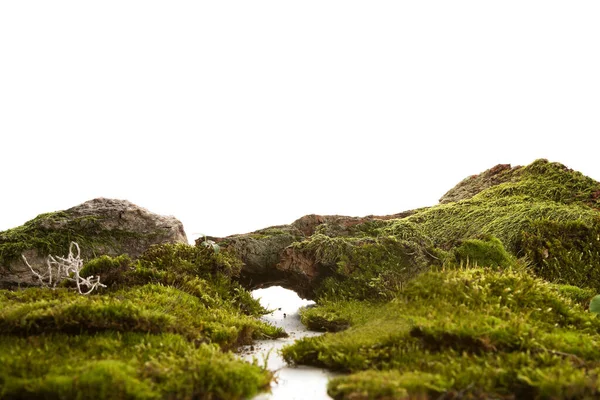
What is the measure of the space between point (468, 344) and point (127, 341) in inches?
138

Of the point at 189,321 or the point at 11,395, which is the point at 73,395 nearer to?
the point at 11,395

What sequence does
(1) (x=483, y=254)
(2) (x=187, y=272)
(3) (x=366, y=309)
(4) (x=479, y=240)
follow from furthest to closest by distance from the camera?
(4) (x=479, y=240)
(2) (x=187, y=272)
(1) (x=483, y=254)
(3) (x=366, y=309)

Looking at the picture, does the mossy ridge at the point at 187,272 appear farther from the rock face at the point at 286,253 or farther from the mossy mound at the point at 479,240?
the mossy mound at the point at 479,240

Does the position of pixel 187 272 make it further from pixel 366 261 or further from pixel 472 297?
pixel 472 297

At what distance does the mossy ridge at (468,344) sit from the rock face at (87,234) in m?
5.12

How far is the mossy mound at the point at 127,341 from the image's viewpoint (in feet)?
15.4

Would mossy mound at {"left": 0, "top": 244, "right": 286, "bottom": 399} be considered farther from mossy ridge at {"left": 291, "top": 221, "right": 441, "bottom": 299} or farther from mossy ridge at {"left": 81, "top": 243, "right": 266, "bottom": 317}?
mossy ridge at {"left": 291, "top": 221, "right": 441, "bottom": 299}

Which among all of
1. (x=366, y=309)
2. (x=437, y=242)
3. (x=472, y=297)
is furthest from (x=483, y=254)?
(x=472, y=297)

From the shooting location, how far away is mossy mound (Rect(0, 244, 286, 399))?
4.69 m

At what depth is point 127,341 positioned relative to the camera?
5.88m

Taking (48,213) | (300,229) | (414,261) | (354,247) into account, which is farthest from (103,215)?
(414,261)

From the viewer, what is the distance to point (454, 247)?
32.8 feet

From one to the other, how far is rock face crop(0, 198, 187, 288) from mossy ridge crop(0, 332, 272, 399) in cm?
539

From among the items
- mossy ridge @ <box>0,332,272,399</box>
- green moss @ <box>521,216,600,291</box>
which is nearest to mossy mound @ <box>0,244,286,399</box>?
mossy ridge @ <box>0,332,272,399</box>
